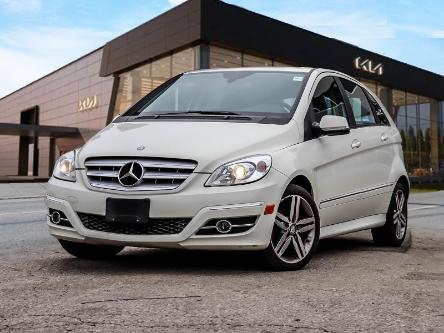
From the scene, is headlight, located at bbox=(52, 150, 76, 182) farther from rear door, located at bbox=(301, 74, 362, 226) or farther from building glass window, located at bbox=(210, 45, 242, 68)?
building glass window, located at bbox=(210, 45, 242, 68)

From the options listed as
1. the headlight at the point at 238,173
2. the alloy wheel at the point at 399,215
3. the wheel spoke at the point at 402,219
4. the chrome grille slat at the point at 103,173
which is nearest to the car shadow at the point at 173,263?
the headlight at the point at 238,173

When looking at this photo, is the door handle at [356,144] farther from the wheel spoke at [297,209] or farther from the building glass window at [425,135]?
the building glass window at [425,135]

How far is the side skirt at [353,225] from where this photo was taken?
536cm

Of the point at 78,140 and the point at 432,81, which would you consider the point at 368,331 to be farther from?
the point at 432,81

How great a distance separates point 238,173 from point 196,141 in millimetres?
427

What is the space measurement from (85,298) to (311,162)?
221cm

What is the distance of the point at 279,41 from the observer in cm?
2938

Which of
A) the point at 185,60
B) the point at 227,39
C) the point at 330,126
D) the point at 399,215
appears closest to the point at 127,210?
the point at 330,126

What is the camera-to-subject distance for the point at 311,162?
5.01 m

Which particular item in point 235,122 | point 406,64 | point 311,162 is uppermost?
point 406,64

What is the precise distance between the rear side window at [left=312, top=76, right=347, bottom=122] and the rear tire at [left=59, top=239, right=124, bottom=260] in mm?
2091

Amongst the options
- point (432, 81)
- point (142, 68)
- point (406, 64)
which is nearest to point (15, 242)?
point (142, 68)

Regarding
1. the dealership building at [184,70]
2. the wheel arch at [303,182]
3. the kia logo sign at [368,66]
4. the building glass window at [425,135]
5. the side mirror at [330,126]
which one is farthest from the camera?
the building glass window at [425,135]

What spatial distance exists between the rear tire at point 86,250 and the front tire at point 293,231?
1352mm
